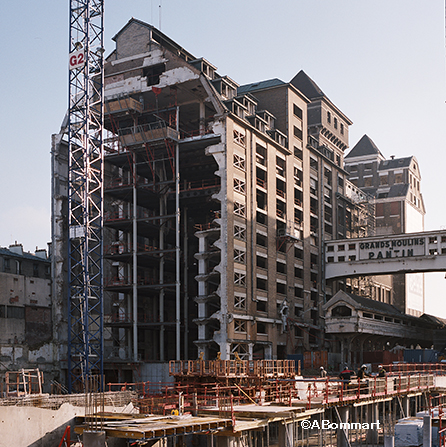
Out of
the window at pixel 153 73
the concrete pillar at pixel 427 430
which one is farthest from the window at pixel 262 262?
the concrete pillar at pixel 427 430

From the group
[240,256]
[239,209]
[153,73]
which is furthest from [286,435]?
[153,73]

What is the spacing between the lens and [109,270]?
73.9m

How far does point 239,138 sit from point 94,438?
44.1m

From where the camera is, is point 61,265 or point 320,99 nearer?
point 61,265

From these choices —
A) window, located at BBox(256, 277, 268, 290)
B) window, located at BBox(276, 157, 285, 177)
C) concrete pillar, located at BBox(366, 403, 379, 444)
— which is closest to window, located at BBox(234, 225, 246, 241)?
window, located at BBox(256, 277, 268, 290)

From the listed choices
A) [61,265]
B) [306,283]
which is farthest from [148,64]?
[306,283]

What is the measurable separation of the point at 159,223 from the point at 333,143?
41.1 meters

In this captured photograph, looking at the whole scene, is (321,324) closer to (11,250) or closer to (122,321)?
(122,321)

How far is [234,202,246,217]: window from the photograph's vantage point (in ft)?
208

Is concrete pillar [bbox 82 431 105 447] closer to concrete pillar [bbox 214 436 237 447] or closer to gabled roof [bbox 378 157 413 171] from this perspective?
concrete pillar [bbox 214 436 237 447]

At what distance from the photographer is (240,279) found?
206ft

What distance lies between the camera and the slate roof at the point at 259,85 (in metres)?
75.8

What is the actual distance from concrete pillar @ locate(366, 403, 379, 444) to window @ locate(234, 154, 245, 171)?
29.7 meters

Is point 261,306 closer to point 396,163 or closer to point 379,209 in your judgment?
point 379,209
